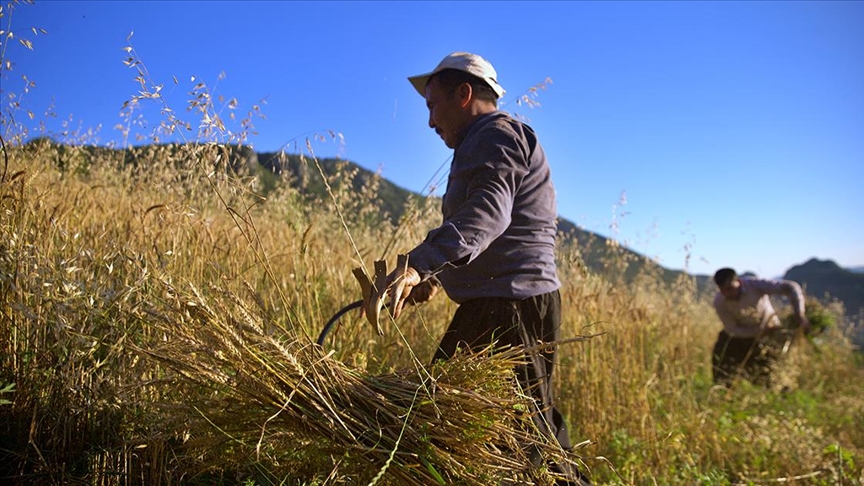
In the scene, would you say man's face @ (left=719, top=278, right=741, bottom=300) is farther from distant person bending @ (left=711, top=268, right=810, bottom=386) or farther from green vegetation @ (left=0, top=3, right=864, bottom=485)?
green vegetation @ (left=0, top=3, right=864, bottom=485)

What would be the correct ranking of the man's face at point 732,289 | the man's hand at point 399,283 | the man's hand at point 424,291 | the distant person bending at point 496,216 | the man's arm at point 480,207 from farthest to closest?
1. the man's face at point 732,289
2. the man's hand at point 424,291
3. the distant person bending at point 496,216
4. the man's arm at point 480,207
5. the man's hand at point 399,283

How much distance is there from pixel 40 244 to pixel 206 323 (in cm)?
129

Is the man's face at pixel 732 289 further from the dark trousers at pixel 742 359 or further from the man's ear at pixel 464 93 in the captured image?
the man's ear at pixel 464 93

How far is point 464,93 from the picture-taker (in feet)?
6.95

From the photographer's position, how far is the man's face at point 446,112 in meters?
2.14

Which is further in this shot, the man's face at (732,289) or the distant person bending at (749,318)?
the man's face at (732,289)

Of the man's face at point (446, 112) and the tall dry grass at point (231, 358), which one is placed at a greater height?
the man's face at point (446, 112)

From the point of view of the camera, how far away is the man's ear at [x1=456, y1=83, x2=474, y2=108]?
2109mm

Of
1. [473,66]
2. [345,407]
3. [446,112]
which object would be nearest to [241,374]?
[345,407]

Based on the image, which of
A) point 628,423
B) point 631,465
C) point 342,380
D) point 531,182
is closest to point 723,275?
point 628,423

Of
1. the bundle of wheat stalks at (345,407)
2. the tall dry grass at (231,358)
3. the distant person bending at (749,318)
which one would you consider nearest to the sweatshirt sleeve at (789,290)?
the distant person bending at (749,318)

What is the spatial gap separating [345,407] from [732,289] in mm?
6327

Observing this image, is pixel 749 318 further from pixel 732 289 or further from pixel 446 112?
pixel 446 112

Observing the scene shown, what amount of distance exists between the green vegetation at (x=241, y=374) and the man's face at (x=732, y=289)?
2.45 m
